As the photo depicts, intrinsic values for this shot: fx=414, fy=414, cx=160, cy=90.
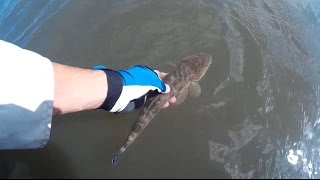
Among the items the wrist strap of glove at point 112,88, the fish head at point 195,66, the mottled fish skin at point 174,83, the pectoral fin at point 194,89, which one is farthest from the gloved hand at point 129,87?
the fish head at point 195,66

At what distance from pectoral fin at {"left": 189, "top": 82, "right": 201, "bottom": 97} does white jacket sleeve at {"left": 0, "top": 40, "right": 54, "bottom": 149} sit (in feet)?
6.32

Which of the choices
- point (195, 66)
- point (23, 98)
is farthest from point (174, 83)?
point (23, 98)

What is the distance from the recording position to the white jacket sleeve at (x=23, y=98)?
3271mm

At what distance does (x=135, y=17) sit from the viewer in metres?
5.94

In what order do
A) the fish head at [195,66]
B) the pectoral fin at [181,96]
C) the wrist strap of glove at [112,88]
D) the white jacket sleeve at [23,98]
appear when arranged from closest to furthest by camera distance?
the white jacket sleeve at [23,98] → the wrist strap of glove at [112,88] → the pectoral fin at [181,96] → the fish head at [195,66]

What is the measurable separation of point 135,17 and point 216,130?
2.38m

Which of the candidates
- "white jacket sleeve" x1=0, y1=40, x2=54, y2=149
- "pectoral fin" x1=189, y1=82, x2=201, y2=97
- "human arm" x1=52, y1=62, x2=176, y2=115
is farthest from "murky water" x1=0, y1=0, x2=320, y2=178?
"human arm" x1=52, y1=62, x2=176, y2=115

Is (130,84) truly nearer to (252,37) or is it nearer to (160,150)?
(160,150)

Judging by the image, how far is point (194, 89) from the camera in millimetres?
4918

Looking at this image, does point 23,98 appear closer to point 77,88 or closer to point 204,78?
point 77,88

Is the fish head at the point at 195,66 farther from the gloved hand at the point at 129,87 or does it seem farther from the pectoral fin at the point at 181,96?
the gloved hand at the point at 129,87

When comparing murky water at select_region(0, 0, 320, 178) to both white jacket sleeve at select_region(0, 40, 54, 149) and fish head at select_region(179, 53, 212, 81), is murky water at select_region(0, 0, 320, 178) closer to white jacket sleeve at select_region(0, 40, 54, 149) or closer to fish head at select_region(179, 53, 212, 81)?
fish head at select_region(179, 53, 212, 81)

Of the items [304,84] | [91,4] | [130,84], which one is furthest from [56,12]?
[304,84]

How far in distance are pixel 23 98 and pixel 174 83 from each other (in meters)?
2.10
